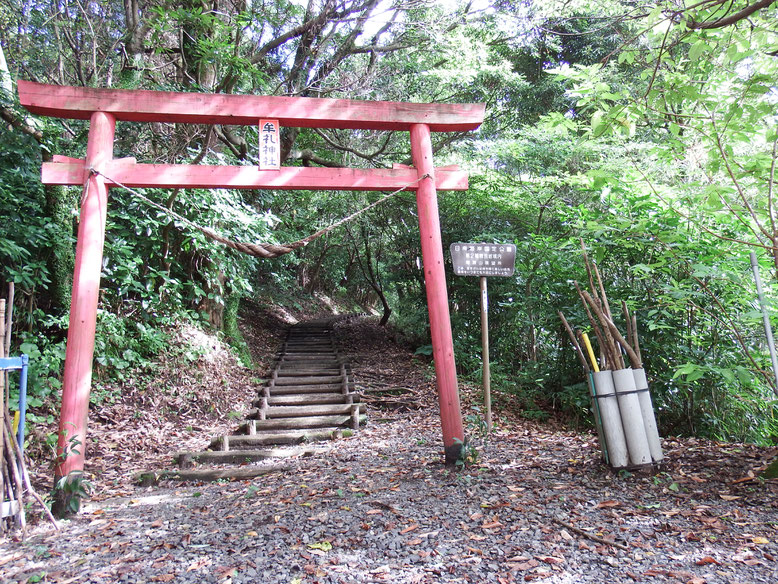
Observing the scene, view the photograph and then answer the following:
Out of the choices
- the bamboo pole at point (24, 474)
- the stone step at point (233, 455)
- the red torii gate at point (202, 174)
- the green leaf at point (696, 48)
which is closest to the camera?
the green leaf at point (696, 48)

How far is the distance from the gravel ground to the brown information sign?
2117mm

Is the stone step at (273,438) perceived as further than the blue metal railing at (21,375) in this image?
Yes

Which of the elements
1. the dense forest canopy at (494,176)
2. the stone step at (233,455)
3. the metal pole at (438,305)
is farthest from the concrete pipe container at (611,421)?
the stone step at (233,455)

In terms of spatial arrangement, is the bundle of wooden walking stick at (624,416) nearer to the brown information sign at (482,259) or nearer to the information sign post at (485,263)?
the information sign post at (485,263)

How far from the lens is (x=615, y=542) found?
268 cm

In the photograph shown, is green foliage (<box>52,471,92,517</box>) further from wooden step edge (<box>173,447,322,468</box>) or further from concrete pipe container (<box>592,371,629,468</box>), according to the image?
concrete pipe container (<box>592,371,629,468</box>)

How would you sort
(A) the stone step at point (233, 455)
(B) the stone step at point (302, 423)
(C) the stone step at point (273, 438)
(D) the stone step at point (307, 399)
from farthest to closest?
1. (D) the stone step at point (307, 399)
2. (B) the stone step at point (302, 423)
3. (C) the stone step at point (273, 438)
4. (A) the stone step at point (233, 455)

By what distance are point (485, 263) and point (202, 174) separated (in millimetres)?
3166

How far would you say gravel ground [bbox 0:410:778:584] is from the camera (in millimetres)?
2475

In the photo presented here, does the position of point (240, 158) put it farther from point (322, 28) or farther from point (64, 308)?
point (64, 308)

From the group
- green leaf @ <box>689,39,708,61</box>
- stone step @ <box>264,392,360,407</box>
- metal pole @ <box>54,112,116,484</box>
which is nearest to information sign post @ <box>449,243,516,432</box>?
stone step @ <box>264,392,360,407</box>

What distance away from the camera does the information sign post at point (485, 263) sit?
214 inches

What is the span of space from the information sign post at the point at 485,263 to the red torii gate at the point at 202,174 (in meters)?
0.92

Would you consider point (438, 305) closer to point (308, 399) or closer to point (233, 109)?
point (233, 109)
